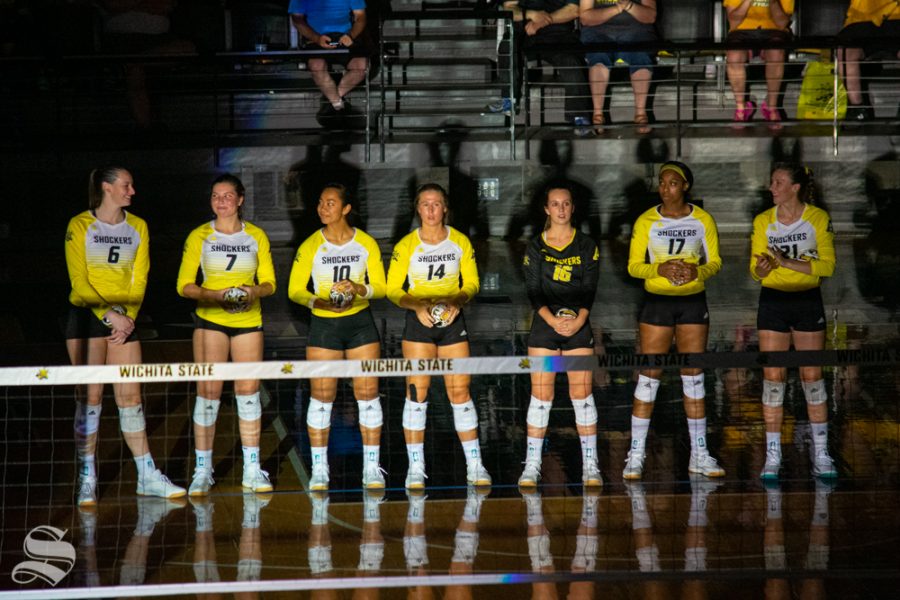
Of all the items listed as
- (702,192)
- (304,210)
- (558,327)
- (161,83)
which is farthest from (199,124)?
(558,327)

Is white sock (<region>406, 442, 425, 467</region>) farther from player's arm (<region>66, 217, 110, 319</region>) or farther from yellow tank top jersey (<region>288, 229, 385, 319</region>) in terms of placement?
player's arm (<region>66, 217, 110, 319</region>)

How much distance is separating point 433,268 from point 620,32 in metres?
6.04

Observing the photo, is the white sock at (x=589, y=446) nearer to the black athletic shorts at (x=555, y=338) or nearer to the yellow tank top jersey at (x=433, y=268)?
the black athletic shorts at (x=555, y=338)

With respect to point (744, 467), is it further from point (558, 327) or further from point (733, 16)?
point (733, 16)

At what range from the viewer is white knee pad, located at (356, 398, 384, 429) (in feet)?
24.9

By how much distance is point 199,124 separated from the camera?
573 inches

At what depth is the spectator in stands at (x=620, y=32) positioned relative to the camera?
1268 cm

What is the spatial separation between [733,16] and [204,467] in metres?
8.37

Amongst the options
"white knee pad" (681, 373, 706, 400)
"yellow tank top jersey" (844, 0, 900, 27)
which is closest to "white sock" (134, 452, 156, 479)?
"white knee pad" (681, 373, 706, 400)

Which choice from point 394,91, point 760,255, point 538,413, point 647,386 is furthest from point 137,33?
point 760,255

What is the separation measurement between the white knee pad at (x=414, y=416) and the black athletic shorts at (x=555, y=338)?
858mm

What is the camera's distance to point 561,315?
7609 mm

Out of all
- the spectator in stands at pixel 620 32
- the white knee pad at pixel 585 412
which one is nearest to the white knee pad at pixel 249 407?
the white knee pad at pixel 585 412

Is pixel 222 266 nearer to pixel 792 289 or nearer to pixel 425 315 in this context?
pixel 425 315
